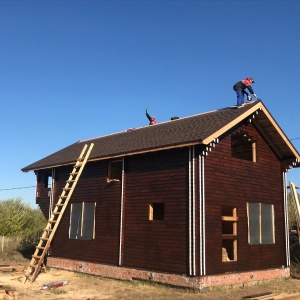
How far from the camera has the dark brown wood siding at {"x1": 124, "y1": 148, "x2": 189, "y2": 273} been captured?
1348 centimetres

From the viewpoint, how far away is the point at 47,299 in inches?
473

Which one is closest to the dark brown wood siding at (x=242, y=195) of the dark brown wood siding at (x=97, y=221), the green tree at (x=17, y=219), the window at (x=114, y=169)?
the dark brown wood siding at (x=97, y=221)

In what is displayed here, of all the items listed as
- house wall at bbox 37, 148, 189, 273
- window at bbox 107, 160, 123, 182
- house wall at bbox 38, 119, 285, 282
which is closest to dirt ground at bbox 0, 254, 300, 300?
house wall at bbox 38, 119, 285, 282

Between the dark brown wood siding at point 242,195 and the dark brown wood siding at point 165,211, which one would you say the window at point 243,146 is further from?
the dark brown wood siding at point 165,211

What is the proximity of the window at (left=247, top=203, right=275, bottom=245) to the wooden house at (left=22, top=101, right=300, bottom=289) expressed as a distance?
0.13 ft

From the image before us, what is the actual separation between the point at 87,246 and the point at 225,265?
6424 millimetres

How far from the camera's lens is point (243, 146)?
17047 mm

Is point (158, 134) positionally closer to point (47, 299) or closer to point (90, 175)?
point (90, 175)

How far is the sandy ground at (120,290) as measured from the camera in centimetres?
1230

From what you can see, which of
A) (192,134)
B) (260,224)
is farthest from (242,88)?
(260,224)

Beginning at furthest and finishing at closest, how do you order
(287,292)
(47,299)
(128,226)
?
(128,226) < (287,292) < (47,299)

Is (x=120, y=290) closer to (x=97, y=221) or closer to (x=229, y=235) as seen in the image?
(x=97, y=221)

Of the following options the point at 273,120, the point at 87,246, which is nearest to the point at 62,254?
the point at 87,246

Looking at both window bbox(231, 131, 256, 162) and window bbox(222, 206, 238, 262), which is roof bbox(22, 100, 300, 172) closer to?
window bbox(231, 131, 256, 162)
